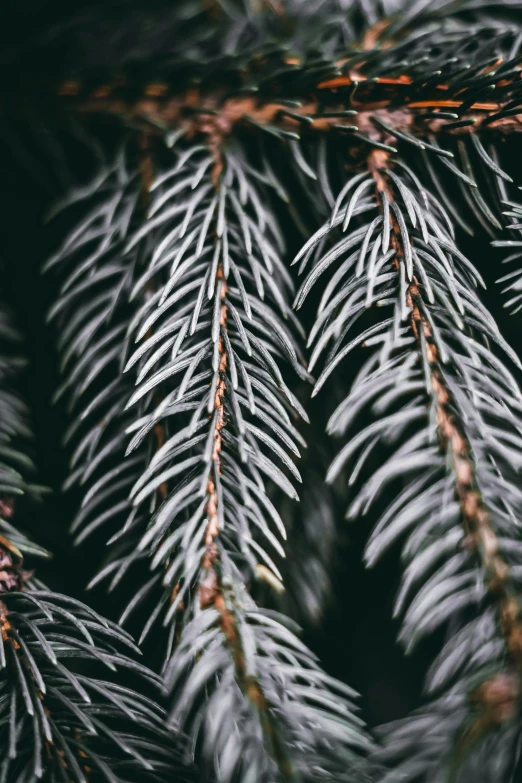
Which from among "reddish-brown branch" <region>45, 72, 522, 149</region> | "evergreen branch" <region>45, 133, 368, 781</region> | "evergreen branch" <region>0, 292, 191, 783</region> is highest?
"reddish-brown branch" <region>45, 72, 522, 149</region>

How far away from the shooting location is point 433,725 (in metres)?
0.20

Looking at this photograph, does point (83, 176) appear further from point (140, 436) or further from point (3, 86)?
point (140, 436)

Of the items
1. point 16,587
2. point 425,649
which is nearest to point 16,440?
point 16,587

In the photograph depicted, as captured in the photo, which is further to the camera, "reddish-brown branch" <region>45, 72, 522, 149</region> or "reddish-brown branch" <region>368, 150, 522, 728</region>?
"reddish-brown branch" <region>45, 72, 522, 149</region>

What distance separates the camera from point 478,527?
21 cm

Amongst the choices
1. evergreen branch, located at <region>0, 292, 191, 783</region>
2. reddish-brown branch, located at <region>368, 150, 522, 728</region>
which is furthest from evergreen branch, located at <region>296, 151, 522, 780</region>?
evergreen branch, located at <region>0, 292, 191, 783</region>

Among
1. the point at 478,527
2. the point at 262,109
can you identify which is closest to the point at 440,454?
the point at 478,527

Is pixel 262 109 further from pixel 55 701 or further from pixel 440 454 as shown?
pixel 55 701

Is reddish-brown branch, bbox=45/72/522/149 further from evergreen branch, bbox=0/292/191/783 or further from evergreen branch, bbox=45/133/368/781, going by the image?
evergreen branch, bbox=0/292/191/783

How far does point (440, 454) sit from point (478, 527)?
0.10ft

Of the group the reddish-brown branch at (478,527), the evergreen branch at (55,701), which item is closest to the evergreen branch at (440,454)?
the reddish-brown branch at (478,527)

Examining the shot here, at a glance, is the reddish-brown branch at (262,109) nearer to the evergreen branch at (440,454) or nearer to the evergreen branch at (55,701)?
the evergreen branch at (440,454)

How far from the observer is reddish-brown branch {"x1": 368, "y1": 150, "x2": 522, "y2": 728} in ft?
0.58

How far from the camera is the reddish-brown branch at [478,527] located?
178mm
